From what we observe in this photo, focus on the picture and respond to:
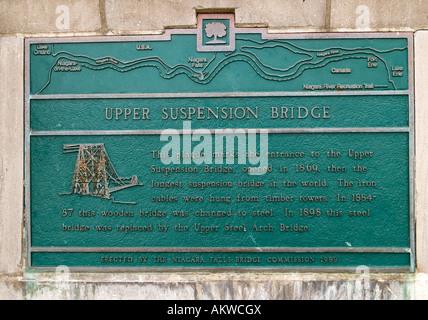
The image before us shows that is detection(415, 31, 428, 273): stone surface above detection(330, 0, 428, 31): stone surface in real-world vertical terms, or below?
below

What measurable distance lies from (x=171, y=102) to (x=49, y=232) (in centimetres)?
171

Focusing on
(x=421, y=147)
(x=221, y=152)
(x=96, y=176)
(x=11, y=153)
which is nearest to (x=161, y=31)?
(x=221, y=152)

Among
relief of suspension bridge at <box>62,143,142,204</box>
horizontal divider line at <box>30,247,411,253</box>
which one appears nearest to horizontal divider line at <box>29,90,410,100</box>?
relief of suspension bridge at <box>62,143,142,204</box>

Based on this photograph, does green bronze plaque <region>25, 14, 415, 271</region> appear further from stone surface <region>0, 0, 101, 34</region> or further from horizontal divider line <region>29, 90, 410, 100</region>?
stone surface <region>0, 0, 101, 34</region>

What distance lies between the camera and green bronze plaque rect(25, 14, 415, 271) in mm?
4457

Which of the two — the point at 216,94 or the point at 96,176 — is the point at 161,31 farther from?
the point at 96,176

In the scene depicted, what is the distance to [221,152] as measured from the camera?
4496 mm

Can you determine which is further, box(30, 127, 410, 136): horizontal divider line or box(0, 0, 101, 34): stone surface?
box(0, 0, 101, 34): stone surface

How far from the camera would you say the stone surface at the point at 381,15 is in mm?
4520

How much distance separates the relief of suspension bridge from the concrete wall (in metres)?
0.59

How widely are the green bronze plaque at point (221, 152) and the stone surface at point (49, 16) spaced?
158mm

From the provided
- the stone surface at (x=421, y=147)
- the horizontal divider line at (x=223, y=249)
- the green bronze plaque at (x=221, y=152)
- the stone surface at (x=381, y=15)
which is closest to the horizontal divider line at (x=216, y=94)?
the green bronze plaque at (x=221, y=152)

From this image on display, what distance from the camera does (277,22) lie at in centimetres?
455

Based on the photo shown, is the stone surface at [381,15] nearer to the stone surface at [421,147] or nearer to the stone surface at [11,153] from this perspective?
the stone surface at [421,147]
